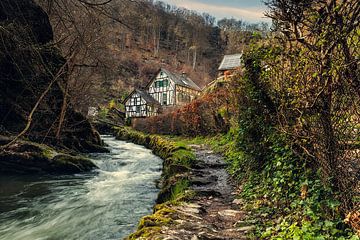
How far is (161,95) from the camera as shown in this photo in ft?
168

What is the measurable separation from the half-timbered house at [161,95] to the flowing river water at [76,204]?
35577 mm

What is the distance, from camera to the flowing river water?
6473 mm

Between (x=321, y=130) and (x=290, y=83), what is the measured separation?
101cm

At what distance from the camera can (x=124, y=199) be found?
29.2 ft

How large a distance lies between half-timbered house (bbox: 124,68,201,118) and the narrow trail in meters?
39.9

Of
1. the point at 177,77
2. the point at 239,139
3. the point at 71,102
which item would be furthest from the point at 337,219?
the point at 177,77

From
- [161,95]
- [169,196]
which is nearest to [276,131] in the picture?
[169,196]

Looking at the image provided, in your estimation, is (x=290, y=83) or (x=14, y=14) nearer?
(x=290, y=83)

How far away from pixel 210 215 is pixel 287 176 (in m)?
1.60

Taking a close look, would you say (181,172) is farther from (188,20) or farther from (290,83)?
(188,20)

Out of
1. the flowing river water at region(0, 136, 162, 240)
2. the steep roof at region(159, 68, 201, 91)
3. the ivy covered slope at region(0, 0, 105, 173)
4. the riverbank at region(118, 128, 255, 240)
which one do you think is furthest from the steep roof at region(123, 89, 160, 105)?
the riverbank at region(118, 128, 255, 240)

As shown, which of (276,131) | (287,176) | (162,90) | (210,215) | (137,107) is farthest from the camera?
(162,90)

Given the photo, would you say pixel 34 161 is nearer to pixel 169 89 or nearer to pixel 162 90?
pixel 169 89

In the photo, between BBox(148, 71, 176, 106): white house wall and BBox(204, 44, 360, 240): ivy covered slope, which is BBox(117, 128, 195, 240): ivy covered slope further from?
BBox(148, 71, 176, 106): white house wall
